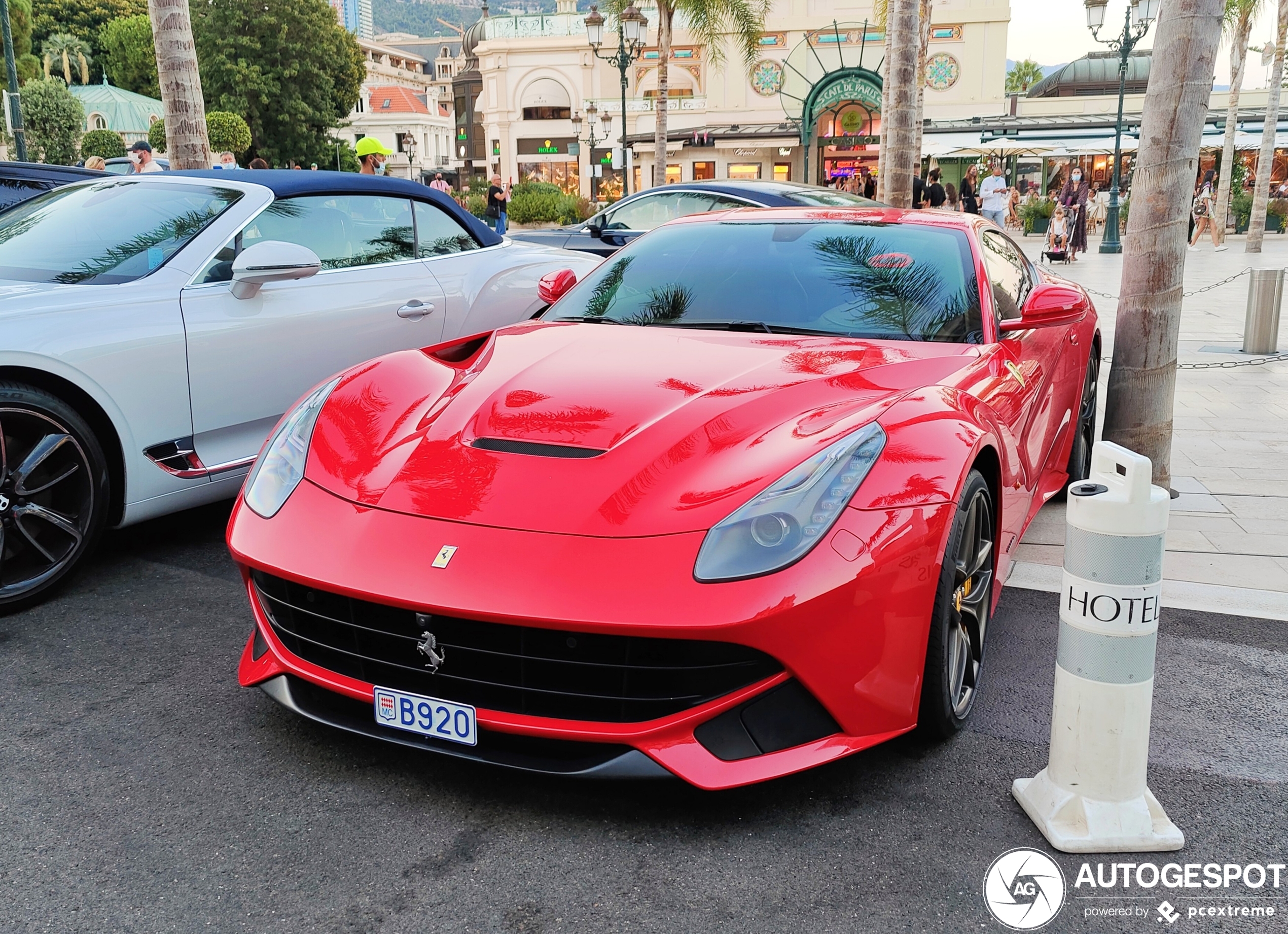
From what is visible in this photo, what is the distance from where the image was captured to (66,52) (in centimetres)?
6100

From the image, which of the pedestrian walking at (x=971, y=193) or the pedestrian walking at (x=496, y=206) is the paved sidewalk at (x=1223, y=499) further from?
the pedestrian walking at (x=496, y=206)

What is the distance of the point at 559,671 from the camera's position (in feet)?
7.51

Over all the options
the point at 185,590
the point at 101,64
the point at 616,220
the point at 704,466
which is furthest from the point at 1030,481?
the point at 101,64

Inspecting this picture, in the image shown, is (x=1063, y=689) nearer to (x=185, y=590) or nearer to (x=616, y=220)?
(x=185, y=590)

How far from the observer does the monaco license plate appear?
236 centimetres

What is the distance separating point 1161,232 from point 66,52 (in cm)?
6956

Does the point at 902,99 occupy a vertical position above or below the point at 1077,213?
above

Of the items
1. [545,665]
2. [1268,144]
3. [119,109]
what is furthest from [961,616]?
[119,109]

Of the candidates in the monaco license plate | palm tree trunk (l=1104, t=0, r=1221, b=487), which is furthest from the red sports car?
palm tree trunk (l=1104, t=0, r=1221, b=487)

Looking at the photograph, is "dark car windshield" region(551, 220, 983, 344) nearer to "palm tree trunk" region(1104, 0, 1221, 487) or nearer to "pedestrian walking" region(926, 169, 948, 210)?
"palm tree trunk" region(1104, 0, 1221, 487)

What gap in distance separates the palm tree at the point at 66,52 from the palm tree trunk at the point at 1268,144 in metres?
60.5

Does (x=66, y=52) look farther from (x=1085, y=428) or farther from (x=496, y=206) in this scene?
(x=1085, y=428)

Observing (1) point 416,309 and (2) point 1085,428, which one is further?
(2) point 1085,428

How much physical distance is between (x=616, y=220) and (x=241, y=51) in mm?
48755
